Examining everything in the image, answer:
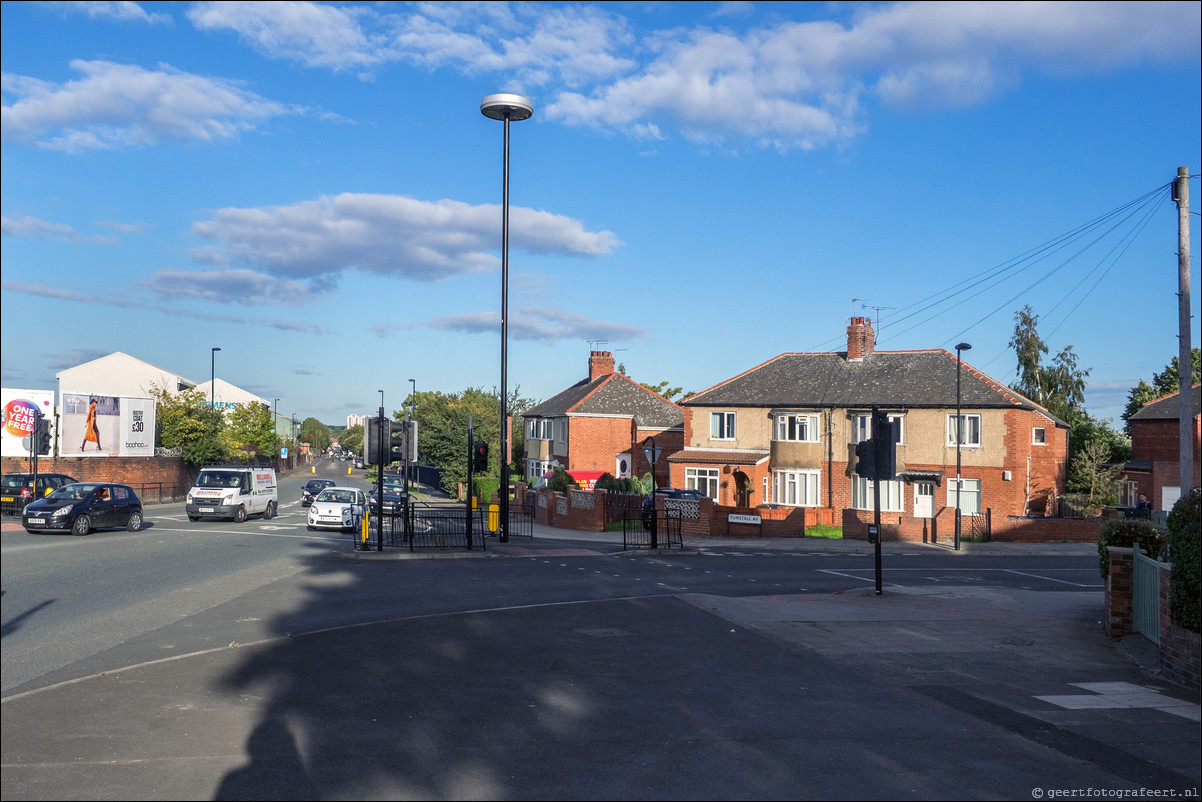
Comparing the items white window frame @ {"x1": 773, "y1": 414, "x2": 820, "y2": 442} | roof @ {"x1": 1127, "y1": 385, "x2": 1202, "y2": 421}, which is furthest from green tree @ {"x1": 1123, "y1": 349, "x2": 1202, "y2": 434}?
white window frame @ {"x1": 773, "y1": 414, "x2": 820, "y2": 442}

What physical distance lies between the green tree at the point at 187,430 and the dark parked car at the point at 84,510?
30341 mm

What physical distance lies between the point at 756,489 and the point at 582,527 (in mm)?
12197

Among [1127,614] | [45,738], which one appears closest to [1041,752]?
[1127,614]

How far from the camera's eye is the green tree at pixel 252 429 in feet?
254

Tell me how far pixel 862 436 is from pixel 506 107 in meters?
28.1

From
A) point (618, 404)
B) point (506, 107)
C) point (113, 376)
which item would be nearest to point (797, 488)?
point (618, 404)

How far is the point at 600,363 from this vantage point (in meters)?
64.8

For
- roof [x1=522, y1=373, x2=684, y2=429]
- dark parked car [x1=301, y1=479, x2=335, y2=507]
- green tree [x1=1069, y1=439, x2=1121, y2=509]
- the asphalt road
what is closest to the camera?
the asphalt road

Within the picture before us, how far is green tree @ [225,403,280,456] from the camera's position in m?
77.3

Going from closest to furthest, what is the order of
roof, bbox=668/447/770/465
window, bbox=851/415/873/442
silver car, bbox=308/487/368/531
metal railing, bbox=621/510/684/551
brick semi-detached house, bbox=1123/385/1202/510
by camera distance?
metal railing, bbox=621/510/684/551 → silver car, bbox=308/487/368/531 → window, bbox=851/415/873/442 → roof, bbox=668/447/770/465 → brick semi-detached house, bbox=1123/385/1202/510

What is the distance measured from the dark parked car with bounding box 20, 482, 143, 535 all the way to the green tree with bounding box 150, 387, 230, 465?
99.5 ft

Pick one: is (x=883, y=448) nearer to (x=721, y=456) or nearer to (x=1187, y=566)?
(x=1187, y=566)

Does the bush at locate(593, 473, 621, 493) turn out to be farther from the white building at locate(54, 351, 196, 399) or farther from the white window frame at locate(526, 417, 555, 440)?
the white building at locate(54, 351, 196, 399)

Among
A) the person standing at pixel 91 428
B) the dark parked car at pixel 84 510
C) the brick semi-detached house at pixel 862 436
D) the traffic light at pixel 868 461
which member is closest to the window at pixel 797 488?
the brick semi-detached house at pixel 862 436
